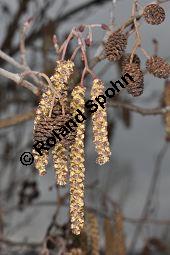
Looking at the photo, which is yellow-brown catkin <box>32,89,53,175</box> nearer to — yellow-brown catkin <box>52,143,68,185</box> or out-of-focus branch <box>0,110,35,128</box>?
yellow-brown catkin <box>52,143,68,185</box>

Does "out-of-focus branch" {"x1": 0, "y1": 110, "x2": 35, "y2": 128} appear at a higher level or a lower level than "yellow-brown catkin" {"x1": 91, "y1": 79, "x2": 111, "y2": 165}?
higher

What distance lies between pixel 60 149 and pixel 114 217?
3.48 feet

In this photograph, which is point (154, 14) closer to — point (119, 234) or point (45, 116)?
point (45, 116)

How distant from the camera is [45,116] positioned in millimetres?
1159

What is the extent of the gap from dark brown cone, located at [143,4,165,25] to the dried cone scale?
22 cm

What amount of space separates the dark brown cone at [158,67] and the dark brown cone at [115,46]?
6 cm

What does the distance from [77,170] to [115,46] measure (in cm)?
28

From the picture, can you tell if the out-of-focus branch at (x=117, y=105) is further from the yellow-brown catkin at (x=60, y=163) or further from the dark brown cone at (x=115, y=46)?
the yellow-brown catkin at (x=60, y=163)

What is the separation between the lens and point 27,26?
1894 mm

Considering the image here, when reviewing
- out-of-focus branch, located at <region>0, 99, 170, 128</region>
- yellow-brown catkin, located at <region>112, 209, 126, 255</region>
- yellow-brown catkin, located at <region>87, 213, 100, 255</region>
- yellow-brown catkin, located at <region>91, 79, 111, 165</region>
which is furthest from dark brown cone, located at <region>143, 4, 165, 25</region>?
yellow-brown catkin, located at <region>112, 209, 126, 255</region>

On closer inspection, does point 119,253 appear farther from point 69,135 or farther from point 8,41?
point 8,41

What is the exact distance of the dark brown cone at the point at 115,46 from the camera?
1.28 meters

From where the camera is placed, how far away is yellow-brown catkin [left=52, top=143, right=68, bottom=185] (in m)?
1.17

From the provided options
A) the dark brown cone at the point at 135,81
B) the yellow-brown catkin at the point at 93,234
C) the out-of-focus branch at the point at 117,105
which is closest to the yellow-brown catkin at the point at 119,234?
the yellow-brown catkin at the point at 93,234
